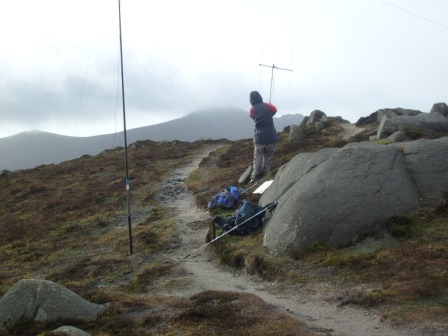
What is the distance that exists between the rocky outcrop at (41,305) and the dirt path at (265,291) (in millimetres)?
2832

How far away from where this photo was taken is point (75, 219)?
83.3 feet

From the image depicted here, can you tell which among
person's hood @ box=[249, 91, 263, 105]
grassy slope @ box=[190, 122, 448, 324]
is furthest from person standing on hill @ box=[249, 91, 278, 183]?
grassy slope @ box=[190, 122, 448, 324]

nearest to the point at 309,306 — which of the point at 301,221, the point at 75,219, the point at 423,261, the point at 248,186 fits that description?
the point at 423,261

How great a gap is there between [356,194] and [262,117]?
324 inches

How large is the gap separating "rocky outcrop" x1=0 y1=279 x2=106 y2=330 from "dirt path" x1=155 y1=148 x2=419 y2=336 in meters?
2.83

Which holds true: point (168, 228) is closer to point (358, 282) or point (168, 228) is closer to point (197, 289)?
point (197, 289)

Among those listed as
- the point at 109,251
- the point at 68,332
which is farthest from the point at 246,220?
the point at 68,332

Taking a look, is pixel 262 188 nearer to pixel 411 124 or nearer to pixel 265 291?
pixel 411 124

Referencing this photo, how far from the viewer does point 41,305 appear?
34.9 ft

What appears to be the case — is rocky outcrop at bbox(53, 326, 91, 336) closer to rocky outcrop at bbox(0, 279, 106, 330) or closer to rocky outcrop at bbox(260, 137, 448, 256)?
rocky outcrop at bbox(0, 279, 106, 330)

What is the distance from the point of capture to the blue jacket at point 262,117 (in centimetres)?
2148

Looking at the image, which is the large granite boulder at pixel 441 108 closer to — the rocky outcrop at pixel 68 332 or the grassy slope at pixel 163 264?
the grassy slope at pixel 163 264

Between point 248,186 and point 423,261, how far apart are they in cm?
1275

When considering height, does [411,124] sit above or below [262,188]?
above
